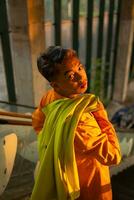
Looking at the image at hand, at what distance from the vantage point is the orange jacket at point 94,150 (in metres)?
1.53

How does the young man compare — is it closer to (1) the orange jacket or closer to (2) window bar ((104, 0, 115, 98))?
(1) the orange jacket

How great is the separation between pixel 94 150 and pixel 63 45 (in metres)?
6.57

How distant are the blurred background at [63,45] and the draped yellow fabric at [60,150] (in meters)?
0.71

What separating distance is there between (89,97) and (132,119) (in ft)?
21.5

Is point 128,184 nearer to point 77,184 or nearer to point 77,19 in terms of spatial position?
point 77,184

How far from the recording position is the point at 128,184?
2.91 meters

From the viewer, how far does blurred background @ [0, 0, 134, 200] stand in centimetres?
298

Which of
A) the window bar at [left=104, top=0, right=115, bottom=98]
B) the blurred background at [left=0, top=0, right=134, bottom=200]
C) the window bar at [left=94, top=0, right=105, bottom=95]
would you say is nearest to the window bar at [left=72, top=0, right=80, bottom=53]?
the blurred background at [left=0, top=0, right=134, bottom=200]

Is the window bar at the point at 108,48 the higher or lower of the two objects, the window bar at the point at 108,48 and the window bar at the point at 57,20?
the lower

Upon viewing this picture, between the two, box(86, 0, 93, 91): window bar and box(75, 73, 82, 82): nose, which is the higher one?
box(75, 73, 82, 82): nose

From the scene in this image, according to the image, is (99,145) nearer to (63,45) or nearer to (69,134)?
(69,134)

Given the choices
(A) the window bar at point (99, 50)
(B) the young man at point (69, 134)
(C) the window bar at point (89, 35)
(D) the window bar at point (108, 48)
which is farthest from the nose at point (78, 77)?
(D) the window bar at point (108, 48)

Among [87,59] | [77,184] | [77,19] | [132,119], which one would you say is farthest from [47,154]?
[87,59]

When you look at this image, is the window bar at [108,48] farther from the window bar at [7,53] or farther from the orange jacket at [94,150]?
the orange jacket at [94,150]
